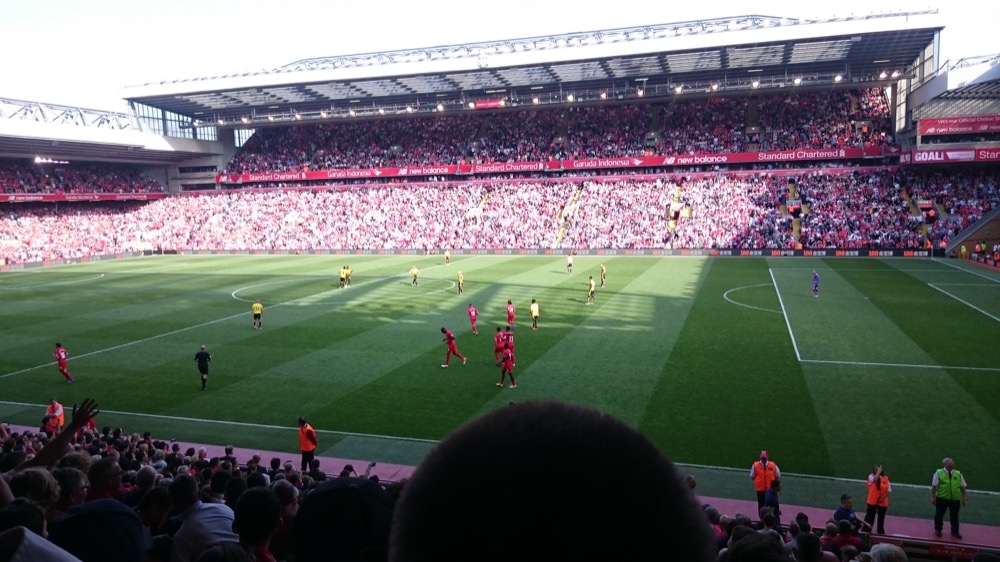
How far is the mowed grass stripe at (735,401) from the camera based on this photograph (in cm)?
1409

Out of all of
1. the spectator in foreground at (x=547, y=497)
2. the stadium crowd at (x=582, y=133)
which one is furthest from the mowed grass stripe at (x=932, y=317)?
the stadium crowd at (x=582, y=133)

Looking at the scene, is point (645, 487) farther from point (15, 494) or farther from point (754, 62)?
point (754, 62)

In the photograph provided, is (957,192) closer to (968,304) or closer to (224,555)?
(968,304)

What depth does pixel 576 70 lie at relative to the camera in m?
60.4

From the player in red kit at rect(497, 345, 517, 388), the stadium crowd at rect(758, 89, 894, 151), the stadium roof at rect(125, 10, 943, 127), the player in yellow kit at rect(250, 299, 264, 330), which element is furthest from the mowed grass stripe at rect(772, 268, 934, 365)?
the stadium crowd at rect(758, 89, 894, 151)

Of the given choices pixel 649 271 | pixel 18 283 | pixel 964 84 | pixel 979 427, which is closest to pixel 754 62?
pixel 964 84

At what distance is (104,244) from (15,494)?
70.9 meters

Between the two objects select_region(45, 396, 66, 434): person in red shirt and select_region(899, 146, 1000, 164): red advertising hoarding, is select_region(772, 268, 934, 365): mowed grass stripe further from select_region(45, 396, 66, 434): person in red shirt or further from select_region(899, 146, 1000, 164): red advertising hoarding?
select_region(899, 146, 1000, 164): red advertising hoarding

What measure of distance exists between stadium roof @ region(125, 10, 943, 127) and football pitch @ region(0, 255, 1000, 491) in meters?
22.1

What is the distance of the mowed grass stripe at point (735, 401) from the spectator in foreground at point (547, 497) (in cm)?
Answer: 1328

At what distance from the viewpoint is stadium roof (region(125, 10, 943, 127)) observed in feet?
169

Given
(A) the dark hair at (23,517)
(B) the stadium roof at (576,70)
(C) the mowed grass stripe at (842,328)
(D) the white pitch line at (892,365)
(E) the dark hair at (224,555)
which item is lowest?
(D) the white pitch line at (892,365)

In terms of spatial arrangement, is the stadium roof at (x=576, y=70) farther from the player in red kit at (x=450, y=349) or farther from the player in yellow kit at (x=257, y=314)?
the player in red kit at (x=450, y=349)

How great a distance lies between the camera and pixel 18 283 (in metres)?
44.0
